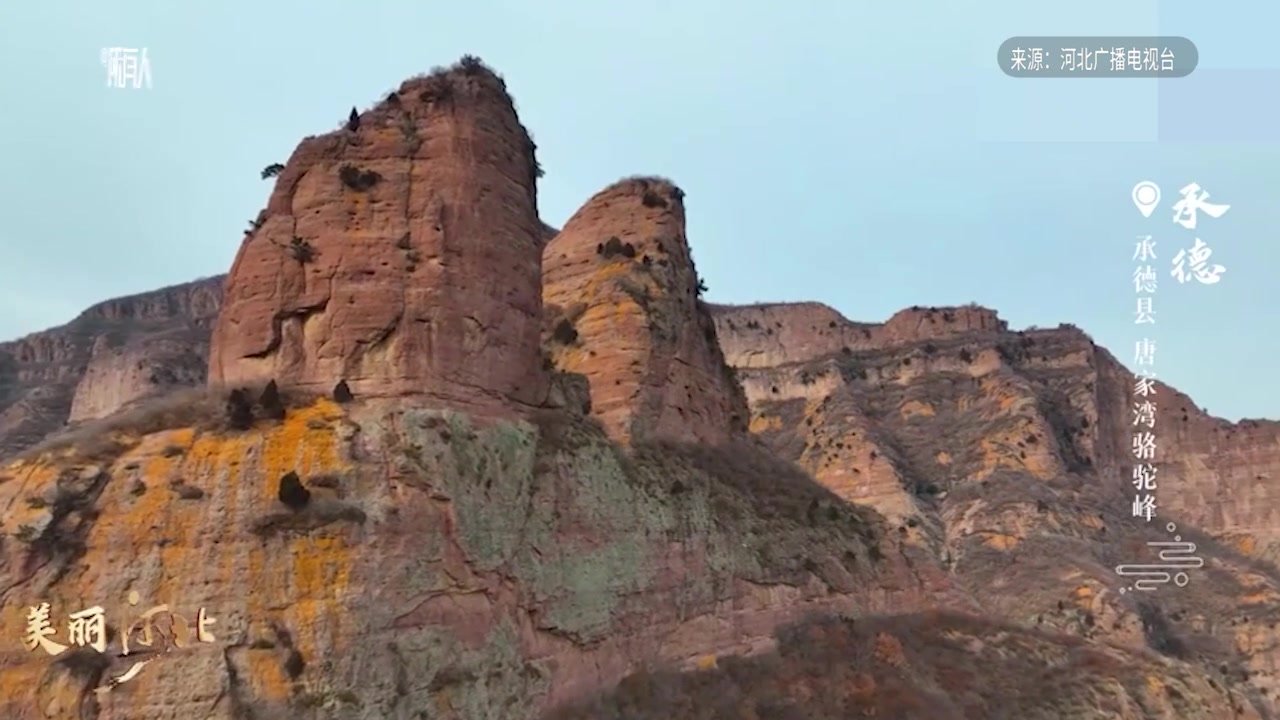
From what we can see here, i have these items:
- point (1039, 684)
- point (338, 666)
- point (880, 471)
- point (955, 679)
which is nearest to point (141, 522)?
point (338, 666)

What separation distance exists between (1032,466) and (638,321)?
65.0 meters

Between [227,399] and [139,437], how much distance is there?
1.81 m

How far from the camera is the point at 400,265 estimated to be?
21844 mm

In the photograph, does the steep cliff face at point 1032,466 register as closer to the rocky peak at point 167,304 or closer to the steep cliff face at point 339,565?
the steep cliff face at point 339,565

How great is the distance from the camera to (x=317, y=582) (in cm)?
1744

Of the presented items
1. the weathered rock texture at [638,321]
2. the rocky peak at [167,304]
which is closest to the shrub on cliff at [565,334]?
the weathered rock texture at [638,321]

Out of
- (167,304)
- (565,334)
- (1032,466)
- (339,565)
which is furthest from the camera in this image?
(167,304)

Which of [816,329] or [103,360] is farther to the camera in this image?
[816,329]

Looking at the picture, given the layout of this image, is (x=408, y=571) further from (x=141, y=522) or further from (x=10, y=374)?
(x=10, y=374)

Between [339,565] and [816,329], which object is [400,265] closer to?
[339,565]

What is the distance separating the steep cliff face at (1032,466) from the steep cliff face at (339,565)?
1960 inches

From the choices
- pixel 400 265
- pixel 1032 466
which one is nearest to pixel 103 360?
pixel 400 265

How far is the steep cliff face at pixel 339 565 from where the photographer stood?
1653 centimetres

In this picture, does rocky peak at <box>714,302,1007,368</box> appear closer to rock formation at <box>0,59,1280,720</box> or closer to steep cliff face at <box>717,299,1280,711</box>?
steep cliff face at <box>717,299,1280,711</box>
